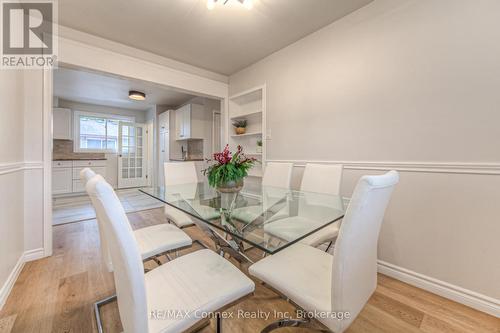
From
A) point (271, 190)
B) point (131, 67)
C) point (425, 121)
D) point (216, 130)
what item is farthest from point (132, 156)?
point (425, 121)

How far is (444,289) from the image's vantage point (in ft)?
5.11

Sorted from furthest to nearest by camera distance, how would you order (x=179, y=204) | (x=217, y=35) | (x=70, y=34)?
(x=217, y=35)
(x=70, y=34)
(x=179, y=204)

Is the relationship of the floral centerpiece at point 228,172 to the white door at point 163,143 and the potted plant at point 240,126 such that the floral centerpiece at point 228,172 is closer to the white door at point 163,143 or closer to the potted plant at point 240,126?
the potted plant at point 240,126

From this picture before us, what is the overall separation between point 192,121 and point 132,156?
296 centimetres

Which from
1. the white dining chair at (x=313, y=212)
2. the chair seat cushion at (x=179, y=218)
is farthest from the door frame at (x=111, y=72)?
the white dining chair at (x=313, y=212)

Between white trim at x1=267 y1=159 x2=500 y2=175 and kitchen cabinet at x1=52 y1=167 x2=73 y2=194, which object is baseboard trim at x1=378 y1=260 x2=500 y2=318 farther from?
kitchen cabinet at x1=52 y1=167 x2=73 y2=194

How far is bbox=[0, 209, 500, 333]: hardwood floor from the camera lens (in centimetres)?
127

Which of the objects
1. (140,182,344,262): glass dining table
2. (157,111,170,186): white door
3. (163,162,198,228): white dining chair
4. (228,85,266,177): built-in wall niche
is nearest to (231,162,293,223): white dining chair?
(140,182,344,262): glass dining table

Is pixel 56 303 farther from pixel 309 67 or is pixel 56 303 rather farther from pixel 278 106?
pixel 309 67

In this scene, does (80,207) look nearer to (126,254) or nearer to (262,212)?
(262,212)

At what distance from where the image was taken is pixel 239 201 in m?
1.84

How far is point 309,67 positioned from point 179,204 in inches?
82.6

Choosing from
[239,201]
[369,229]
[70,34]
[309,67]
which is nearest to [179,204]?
[239,201]

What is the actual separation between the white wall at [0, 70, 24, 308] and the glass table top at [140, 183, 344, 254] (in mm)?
980
